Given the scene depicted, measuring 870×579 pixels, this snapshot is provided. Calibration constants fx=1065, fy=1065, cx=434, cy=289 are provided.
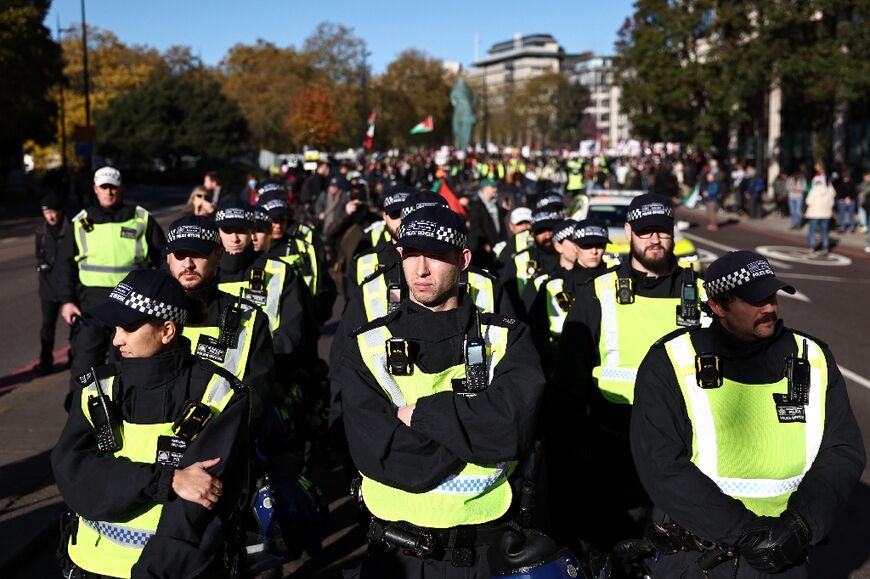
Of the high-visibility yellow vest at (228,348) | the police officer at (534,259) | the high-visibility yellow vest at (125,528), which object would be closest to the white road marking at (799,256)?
the police officer at (534,259)

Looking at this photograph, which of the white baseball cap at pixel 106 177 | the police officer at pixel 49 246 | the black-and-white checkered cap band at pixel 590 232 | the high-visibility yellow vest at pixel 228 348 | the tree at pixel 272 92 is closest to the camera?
the high-visibility yellow vest at pixel 228 348

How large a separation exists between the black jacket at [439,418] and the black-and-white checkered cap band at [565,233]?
3.75 metres

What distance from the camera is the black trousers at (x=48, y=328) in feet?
35.4

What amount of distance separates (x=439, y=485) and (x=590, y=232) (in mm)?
3857

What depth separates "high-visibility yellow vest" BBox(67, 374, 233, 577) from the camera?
371 centimetres

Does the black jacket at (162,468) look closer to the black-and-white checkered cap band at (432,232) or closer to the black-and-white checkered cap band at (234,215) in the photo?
the black-and-white checkered cap band at (432,232)

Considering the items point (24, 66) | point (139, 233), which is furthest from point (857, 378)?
point (24, 66)

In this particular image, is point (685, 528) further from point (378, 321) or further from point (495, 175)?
point (495, 175)

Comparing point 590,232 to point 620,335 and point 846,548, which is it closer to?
point 620,335

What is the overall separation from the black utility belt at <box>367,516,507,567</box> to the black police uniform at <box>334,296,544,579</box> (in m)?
0.04

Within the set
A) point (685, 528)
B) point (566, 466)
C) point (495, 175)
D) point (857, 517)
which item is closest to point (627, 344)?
point (566, 466)

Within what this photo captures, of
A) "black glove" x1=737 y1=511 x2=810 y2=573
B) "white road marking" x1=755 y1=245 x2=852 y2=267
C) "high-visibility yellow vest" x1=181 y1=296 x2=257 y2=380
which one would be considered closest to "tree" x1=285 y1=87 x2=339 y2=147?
"white road marking" x1=755 y1=245 x2=852 y2=267

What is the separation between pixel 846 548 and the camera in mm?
6281

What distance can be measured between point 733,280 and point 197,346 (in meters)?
2.37
